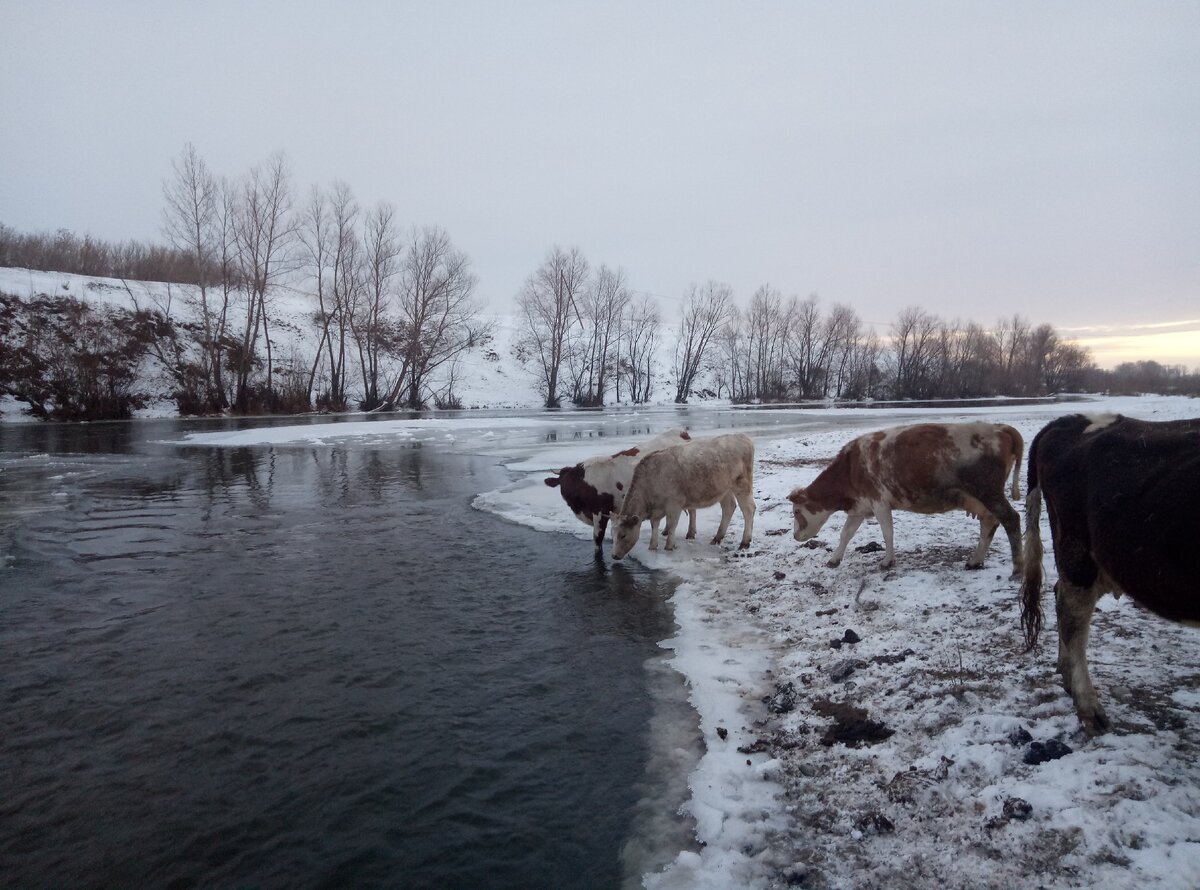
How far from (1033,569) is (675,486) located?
5.26 metres

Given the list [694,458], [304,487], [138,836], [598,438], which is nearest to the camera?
[138,836]

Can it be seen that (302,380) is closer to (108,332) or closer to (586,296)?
(108,332)

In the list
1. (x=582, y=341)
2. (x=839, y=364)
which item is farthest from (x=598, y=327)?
(x=839, y=364)

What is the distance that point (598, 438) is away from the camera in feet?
86.5

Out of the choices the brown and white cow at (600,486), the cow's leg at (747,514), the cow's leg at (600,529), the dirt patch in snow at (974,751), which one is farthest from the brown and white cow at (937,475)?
the cow's leg at (600,529)

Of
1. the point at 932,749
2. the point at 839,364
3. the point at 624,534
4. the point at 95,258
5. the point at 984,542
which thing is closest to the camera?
the point at 932,749

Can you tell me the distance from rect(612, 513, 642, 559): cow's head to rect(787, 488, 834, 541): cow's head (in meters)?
2.21

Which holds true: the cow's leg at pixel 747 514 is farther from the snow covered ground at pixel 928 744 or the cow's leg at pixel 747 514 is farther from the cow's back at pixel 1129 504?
the cow's back at pixel 1129 504

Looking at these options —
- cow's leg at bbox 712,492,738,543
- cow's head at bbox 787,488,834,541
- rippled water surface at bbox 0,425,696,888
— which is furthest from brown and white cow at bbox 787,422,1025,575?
rippled water surface at bbox 0,425,696,888

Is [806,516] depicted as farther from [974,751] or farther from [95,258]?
[95,258]

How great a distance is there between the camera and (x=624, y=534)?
29.0ft

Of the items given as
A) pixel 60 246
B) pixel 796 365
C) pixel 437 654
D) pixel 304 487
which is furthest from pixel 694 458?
pixel 796 365

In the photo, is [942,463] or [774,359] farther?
[774,359]

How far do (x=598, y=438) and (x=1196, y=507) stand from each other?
23.6 meters
